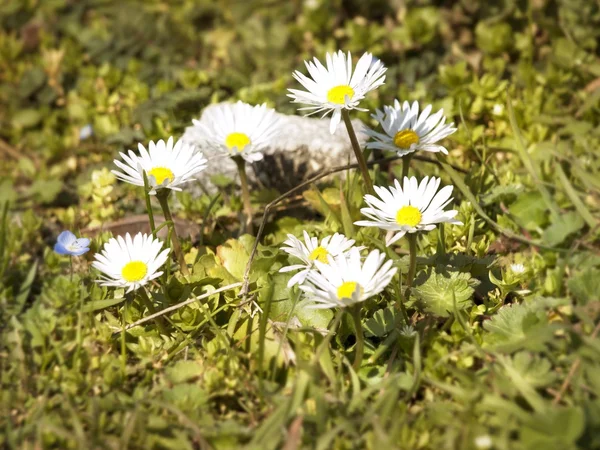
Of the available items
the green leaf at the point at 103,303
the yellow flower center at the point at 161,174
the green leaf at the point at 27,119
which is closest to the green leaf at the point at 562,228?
the yellow flower center at the point at 161,174

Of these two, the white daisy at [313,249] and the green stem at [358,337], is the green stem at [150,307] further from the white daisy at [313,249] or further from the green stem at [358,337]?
the green stem at [358,337]

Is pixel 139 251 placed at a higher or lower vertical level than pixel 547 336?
higher

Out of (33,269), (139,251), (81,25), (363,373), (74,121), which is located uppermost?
(81,25)

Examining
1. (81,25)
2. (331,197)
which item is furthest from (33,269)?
(81,25)

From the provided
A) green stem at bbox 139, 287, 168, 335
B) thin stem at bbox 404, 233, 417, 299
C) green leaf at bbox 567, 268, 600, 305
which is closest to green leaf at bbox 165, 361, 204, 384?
green stem at bbox 139, 287, 168, 335

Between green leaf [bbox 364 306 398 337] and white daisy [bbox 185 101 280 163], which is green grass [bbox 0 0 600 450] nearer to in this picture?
green leaf [bbox 364 306 398 337]

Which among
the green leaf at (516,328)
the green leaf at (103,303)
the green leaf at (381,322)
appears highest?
the green leaf at (103,303)

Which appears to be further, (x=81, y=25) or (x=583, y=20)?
(x=81, y=25)

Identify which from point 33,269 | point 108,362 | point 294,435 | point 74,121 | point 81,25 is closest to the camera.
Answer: point 294,435

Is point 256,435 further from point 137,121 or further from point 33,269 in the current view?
point 137,121
